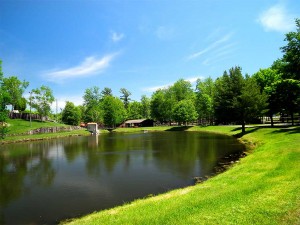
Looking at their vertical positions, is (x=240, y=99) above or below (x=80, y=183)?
above

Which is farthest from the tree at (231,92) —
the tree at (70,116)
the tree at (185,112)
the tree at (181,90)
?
the tree at (70,116)

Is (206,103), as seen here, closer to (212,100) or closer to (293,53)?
(212,100)

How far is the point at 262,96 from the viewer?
57906mm

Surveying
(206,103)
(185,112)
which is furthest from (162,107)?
(206,103)

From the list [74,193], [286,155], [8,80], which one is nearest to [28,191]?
[74,193]

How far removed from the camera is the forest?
48.7 meters

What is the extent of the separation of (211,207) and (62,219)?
8.55 meters

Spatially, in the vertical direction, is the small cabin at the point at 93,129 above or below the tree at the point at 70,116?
below

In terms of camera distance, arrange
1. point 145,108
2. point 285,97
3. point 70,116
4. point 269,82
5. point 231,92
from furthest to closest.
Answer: point 145,108 → point 70,116 → point 269,82 → point 231,92 → point 285,97

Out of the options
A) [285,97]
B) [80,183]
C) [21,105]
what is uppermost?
[21,105]

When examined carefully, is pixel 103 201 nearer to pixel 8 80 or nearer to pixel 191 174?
pixel 191 174

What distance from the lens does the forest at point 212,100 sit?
4872cm

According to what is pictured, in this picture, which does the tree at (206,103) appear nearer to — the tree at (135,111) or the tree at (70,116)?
the tree at (135,111)

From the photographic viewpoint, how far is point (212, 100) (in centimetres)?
10825
